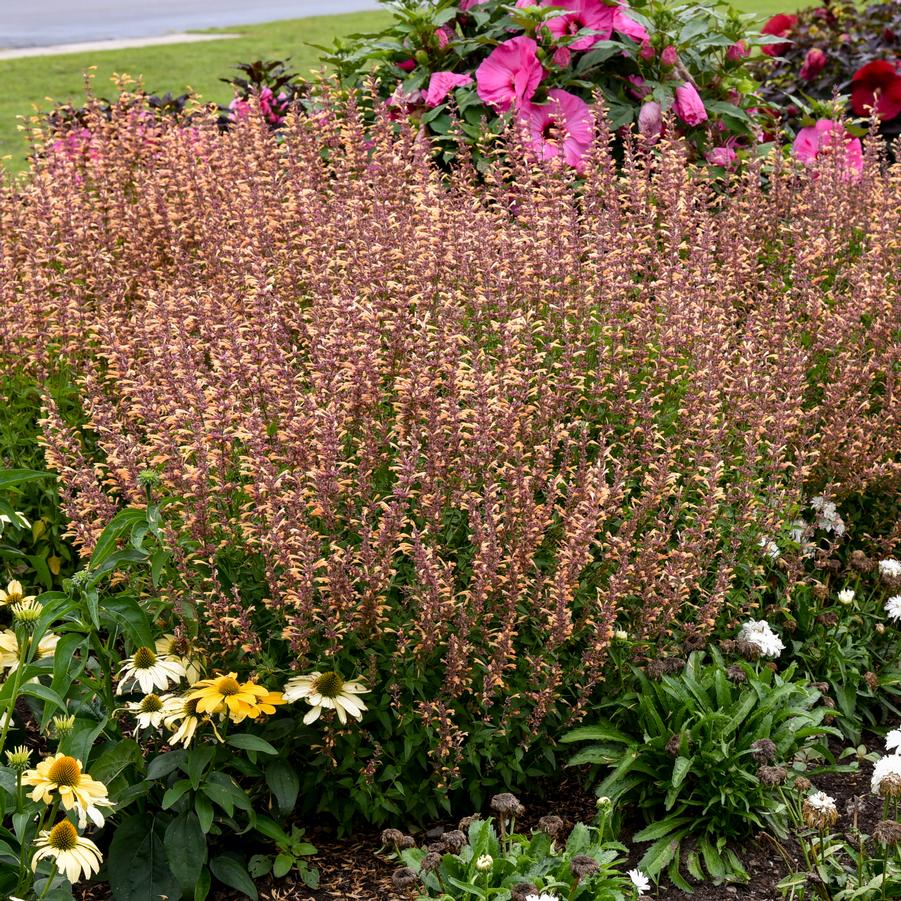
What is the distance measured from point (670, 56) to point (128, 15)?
63.4ft

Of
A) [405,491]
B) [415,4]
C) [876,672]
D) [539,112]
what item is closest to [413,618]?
[405,491]

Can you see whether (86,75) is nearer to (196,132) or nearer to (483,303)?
(196,132)

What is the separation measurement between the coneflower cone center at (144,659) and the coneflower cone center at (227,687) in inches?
9.2

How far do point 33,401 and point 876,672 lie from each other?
3121mm

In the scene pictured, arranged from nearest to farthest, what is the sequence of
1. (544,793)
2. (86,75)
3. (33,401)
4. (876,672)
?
1. (544,793)
2. (876,672)
3. (33,401)
4. (86,75)

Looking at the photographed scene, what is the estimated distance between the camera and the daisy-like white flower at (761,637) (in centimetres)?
358

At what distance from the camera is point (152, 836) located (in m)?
3.08

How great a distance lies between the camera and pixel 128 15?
22.4 m

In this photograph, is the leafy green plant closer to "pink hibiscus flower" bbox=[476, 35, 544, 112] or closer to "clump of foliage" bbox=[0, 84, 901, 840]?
"clump of foliage" bbox=[0, 84, 901, 840]

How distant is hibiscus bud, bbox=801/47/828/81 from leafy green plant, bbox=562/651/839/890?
4.94 meters

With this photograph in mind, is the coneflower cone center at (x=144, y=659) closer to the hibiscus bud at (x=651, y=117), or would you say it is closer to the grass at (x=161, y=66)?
the hibiscus bud at (x=651, y=117)

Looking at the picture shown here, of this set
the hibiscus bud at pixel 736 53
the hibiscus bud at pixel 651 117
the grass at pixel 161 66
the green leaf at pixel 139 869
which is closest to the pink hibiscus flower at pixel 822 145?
the hibiscus bud at pixel 736 53

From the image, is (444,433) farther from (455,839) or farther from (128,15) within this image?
(128,15)

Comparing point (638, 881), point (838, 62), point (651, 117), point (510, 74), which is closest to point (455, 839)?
point (638, 881)
